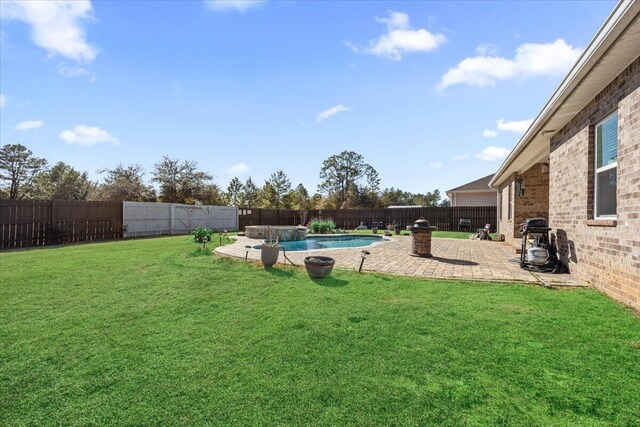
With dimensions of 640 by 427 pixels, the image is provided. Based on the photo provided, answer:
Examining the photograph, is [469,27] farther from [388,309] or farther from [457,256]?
[388,309]

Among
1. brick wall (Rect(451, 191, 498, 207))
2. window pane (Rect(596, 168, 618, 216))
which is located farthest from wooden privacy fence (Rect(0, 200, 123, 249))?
brick wall (Rect(451, 191, 498, 207))

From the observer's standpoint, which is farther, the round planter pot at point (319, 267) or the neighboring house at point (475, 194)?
the neighboring house at point (475, 194)

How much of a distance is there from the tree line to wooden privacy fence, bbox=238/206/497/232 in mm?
9136

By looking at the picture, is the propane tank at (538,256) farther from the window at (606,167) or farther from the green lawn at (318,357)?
the green lawn at (318,357)

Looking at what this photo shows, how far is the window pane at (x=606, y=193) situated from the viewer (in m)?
4.60

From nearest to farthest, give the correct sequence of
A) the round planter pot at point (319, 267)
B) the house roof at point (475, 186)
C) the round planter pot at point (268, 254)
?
the round planter pot at point (319, 267)
the round planter pot at point (268, 254)
the house roof at point (475, 186)

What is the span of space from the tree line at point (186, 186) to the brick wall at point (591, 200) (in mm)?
29145

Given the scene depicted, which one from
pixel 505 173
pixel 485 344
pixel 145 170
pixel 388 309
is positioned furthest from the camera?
pixel 145 170

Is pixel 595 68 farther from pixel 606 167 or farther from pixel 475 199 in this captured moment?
pixel 475 199

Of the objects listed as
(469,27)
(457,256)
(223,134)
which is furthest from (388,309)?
(223,134)

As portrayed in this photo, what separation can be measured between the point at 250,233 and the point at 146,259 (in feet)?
24.9

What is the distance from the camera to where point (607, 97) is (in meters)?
4.58

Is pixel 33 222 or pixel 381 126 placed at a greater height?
pixel 381 126

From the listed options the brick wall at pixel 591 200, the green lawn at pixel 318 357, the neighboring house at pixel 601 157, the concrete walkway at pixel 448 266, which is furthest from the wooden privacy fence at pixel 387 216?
the green lawn at pixel 318 357
